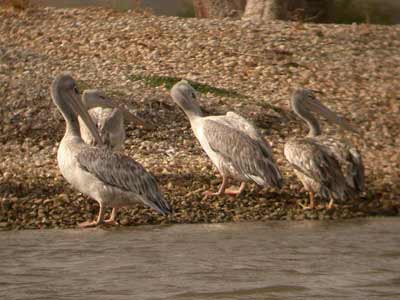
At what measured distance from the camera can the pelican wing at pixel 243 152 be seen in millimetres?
11523

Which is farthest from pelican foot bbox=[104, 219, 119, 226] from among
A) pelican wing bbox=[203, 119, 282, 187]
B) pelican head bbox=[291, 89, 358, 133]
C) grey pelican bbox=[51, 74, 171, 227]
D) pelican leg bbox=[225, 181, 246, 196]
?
pelican head bbox=[291, 89, 358, 133]

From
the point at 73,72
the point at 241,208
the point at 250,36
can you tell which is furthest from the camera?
the point at 250,36

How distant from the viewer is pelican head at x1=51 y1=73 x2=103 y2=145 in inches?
455

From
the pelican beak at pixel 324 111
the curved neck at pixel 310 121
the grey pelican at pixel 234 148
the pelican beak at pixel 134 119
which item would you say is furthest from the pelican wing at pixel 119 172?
the pelican beak at pixel 324 111

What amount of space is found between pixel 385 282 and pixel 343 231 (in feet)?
6.70

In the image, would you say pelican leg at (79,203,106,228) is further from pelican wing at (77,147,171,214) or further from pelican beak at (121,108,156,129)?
pelican beak at (121,108,156,129)

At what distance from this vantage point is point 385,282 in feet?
28.9

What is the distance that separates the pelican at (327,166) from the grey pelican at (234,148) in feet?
0.80

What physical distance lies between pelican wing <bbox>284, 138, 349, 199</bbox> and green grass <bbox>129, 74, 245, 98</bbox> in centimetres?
294

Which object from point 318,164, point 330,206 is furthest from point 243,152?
point 330,206

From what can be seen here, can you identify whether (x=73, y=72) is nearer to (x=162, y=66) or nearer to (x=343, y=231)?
(x=162, y=66)

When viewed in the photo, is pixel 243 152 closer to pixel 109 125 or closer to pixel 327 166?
pixel 327 166

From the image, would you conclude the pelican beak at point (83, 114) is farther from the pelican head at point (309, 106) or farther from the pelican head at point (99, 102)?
the pelican head at point (309, 106)

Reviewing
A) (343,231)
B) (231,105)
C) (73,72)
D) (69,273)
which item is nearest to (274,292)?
(69,273)
